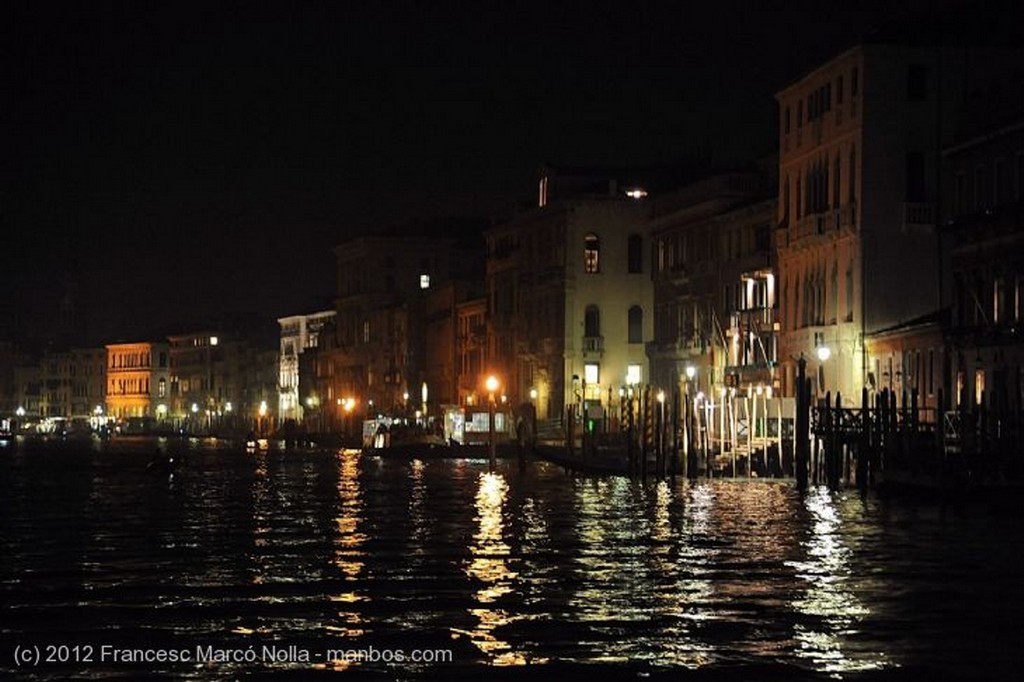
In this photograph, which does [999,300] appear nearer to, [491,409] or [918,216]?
[918,216]

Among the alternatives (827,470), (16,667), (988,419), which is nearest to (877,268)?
(827,470)

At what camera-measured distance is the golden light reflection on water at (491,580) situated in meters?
26.3

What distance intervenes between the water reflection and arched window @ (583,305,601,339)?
159ft

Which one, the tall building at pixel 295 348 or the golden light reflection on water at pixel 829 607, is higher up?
the tall building at pixel 295 348

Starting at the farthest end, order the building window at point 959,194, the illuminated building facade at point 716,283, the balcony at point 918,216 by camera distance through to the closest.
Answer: the illuminated building facade at point 716,283
the balcony at point 918,216
the building window at point 959,194

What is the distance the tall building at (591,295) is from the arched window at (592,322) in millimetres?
43

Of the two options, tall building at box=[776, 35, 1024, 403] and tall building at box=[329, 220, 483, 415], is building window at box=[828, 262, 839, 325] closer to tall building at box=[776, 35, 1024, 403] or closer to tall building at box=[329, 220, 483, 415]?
tall building at box=[776, 35, 1024, 403]

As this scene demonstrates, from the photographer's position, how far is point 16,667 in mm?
24938

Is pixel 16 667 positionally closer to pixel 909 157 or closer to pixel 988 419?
pixel 988 419

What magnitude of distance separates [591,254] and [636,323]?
12.1 feet

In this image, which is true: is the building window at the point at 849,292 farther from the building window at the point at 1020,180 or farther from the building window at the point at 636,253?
the building window at the point at 636,253

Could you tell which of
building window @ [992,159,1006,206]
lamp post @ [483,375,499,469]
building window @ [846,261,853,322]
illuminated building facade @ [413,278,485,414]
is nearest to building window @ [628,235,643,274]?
lamp post @ [483,375,499,469]

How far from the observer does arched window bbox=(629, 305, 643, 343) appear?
104062 mm

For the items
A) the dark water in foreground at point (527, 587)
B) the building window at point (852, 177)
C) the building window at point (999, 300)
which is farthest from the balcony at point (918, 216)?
the dark water in foreground at point (527, 587)
